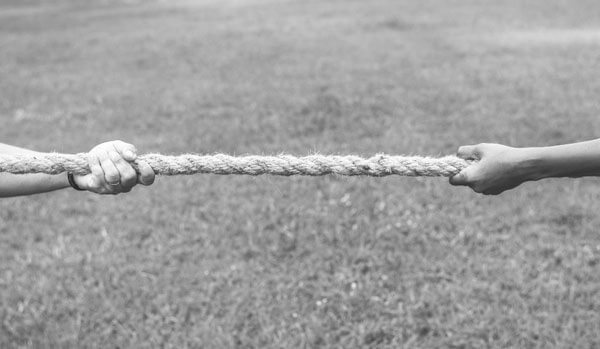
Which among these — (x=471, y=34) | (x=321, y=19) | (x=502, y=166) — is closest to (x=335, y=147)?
(x=502, y=166)

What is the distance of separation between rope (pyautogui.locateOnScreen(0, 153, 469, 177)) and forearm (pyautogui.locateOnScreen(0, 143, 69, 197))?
0.92 feet

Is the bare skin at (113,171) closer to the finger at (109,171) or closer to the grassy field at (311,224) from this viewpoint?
the finger at (109,171)

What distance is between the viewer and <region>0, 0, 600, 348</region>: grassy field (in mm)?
3295

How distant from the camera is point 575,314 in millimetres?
3229

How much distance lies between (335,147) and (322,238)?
1.80 meters

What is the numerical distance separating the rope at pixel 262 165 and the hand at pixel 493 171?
0.04 metres

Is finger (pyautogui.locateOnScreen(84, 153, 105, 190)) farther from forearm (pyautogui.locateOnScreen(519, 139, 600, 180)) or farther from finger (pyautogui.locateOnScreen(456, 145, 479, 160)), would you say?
forearm (pyautogui.locateOnScreen(519, 139, 600, 180))

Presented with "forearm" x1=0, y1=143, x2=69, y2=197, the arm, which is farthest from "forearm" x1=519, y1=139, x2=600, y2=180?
"forearm" x1=0, y1=143, x2=69, y2=197

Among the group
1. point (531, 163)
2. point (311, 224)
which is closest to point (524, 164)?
point (531, 163)

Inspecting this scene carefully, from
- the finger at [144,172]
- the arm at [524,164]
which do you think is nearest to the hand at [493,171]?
the arm at [524,164]

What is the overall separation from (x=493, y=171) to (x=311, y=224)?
238 centimetres

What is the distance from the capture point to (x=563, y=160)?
75.7 inches

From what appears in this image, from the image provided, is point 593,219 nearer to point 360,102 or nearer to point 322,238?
point 322,238

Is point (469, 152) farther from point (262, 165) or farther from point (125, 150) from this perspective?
point (125, 150)
